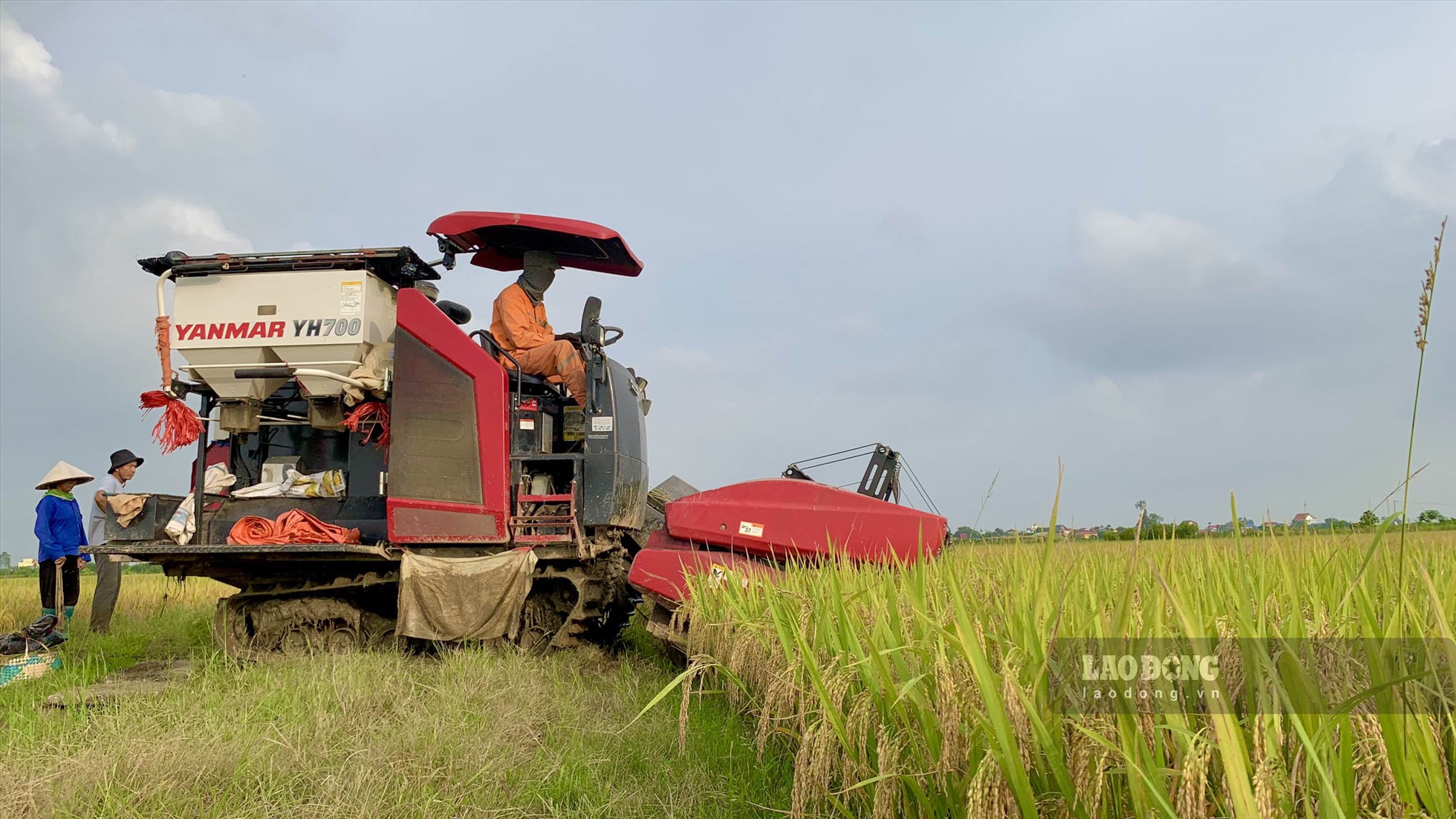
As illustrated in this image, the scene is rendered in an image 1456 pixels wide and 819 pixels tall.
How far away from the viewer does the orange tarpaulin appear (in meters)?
6.29

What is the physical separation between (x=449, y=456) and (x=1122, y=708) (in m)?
5.55

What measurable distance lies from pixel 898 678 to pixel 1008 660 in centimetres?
49

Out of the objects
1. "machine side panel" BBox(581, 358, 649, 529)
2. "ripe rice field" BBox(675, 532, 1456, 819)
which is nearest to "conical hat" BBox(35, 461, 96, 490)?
"machine side panel" BBox(581, 358, 649, 529)

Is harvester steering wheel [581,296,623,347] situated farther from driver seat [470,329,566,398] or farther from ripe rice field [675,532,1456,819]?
ripe rice field [675,532,1456,819]

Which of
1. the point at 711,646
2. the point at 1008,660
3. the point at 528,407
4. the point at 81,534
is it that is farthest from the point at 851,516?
the point at 81,534

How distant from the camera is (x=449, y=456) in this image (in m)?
6.43

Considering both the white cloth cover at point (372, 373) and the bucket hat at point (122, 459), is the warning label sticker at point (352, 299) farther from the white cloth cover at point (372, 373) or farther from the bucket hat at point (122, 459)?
the bucket hat at point (122, 459)

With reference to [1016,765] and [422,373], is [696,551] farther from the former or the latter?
[1016,765]

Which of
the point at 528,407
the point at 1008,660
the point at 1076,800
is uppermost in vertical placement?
the point at 528,407

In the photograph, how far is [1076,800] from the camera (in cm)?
173

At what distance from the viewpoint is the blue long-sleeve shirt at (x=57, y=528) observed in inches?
319

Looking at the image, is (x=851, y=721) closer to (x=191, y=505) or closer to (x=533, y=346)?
(x=533, y=346)

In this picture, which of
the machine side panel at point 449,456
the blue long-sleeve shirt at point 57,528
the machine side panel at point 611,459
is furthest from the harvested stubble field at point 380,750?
the blue long-sleeve shirt at point 57,528

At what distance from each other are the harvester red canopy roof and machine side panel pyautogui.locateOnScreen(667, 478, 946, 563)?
2.45 m
